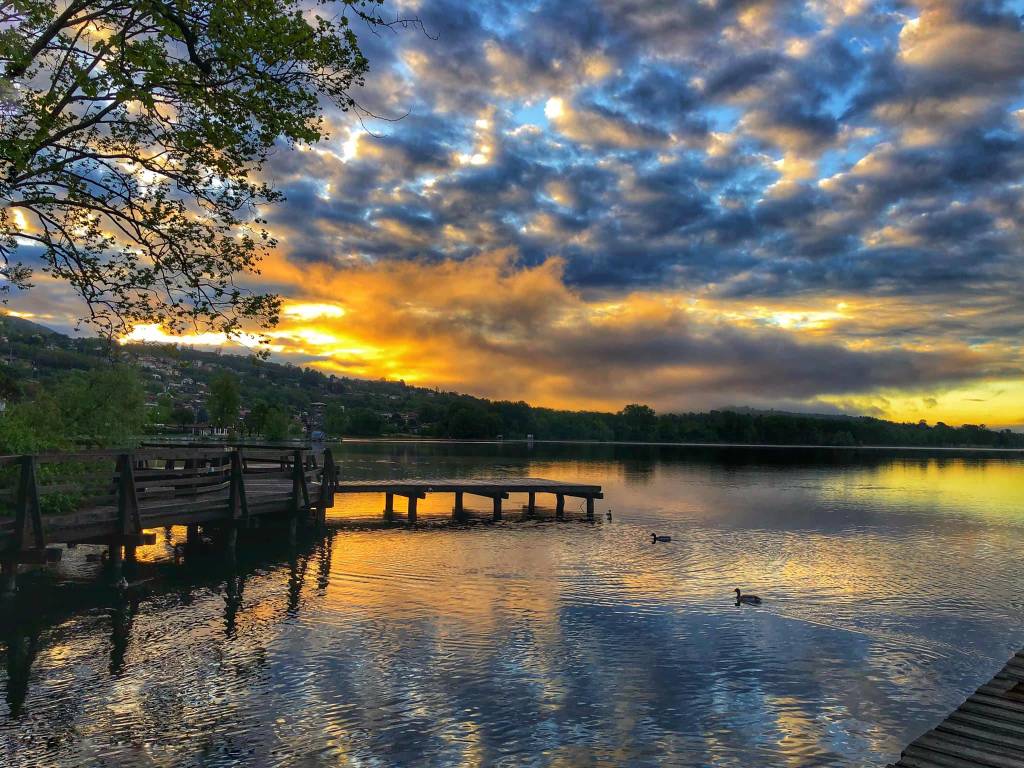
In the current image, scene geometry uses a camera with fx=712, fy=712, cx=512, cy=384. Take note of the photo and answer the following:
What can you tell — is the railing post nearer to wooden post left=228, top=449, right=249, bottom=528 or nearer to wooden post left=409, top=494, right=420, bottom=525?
wooden post left=409, top=494, right=420, bottom=525

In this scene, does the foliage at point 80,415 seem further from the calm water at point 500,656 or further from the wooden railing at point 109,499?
the calm water at point 500,656

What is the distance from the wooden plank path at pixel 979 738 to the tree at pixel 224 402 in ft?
495

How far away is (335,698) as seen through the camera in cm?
1300

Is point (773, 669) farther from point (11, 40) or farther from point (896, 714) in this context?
point (11, 40)

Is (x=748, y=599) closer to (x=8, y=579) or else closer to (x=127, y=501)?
(x=127, y=501)

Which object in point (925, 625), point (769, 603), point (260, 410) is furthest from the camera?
point (260, 410)

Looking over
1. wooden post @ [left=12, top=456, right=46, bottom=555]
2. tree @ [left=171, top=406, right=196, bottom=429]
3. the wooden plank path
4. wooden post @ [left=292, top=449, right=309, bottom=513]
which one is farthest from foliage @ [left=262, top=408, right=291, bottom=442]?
the wooden plank path

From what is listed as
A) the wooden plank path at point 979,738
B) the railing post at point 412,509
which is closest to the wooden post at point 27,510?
the wooden plank path at point 979,738

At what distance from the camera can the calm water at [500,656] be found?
11.5m

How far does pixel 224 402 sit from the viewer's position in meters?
147

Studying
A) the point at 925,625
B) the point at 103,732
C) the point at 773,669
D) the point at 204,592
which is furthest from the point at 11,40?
the point at 925,625

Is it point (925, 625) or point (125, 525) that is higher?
point (125, 525)

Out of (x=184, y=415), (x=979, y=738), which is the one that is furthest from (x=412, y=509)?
(x=184, y=415)

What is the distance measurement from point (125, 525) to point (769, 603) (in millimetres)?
18860
